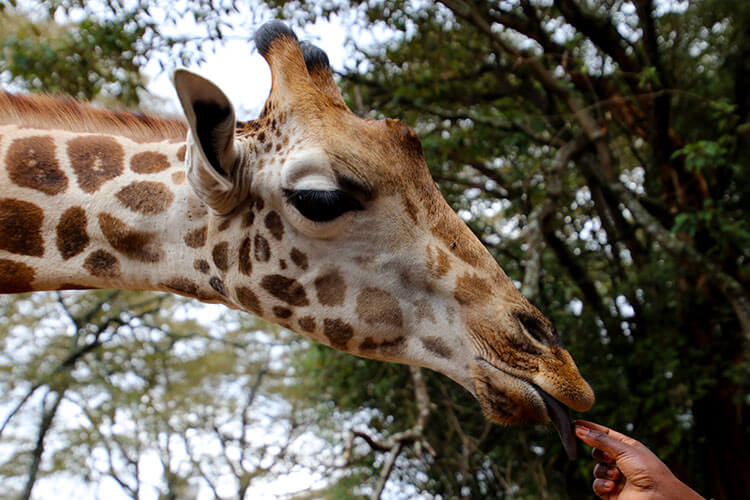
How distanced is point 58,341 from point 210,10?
8235 mm

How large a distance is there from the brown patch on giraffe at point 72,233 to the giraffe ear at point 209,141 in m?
0.50

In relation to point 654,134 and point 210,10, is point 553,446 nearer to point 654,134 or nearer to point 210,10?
point 654,134

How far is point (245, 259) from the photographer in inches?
72.9

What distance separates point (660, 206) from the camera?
6.39m

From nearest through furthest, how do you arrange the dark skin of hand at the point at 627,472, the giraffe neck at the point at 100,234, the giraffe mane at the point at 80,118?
the dark skin of hand at the point at 627,472, the giraffe neck at the point at 100,234, the giraffe mane at the point at 80,118

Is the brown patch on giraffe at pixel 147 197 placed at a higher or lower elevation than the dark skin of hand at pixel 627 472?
higher

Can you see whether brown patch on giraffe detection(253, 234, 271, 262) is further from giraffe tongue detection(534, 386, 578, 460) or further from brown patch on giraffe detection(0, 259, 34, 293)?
giraffe tongue detection(534, 386, 578, 460)

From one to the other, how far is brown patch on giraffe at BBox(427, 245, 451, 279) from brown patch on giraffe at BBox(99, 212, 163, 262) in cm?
94

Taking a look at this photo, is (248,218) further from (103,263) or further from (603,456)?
(603,456)

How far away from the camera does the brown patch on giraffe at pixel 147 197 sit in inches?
77.1

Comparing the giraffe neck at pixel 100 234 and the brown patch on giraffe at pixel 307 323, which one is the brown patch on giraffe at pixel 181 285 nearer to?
the giraffe neck at pixel 100 234

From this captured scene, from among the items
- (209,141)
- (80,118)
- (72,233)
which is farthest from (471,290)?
(80,118)

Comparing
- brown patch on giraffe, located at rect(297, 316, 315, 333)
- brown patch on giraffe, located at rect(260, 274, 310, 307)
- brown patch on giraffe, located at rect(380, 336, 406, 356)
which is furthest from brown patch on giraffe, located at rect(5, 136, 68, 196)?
brown patch on giraffe, located at rect(380, 336, 406, 356)

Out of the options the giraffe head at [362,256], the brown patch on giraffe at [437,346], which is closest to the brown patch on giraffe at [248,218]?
the giraffe head at [362,256]
